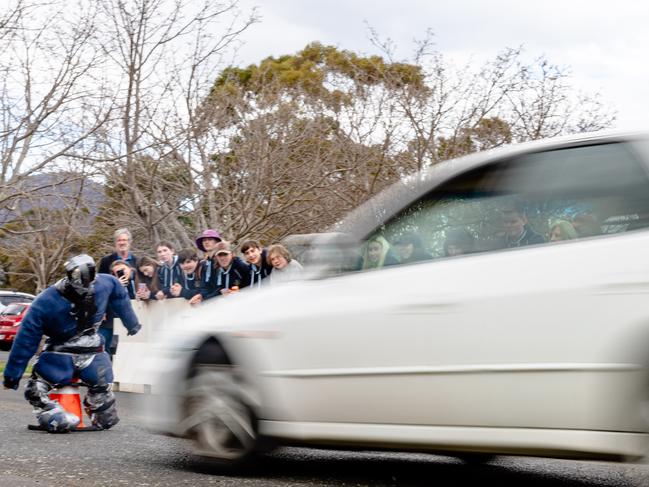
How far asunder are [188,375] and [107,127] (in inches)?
403

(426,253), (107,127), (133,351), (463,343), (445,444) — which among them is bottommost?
(133,351)

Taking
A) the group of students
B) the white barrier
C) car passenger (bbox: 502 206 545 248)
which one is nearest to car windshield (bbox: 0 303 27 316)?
the white barrier

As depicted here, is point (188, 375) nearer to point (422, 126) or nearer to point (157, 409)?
point (157, 409)

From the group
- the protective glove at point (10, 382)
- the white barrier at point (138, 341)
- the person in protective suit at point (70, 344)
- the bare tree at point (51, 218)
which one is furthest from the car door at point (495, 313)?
the bare tree at point (51, 218)

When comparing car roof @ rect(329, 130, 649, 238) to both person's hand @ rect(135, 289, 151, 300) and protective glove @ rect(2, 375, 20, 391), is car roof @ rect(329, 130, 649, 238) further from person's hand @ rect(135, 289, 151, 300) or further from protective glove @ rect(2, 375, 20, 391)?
person's hand @ rect(135, 289, 151, 300)

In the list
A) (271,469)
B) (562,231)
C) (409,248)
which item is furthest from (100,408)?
(562,231)

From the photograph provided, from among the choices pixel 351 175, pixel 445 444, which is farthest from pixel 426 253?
pixel 351 175

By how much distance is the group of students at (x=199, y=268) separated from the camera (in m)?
11.5

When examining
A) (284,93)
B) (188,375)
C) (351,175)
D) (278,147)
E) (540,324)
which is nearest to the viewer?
(540,324)

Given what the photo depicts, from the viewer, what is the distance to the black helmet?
831cm

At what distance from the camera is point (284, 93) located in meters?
22.4

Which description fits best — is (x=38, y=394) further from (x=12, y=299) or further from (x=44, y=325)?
(x=12, y=299)

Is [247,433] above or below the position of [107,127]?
below

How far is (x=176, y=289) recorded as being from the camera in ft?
41.3
